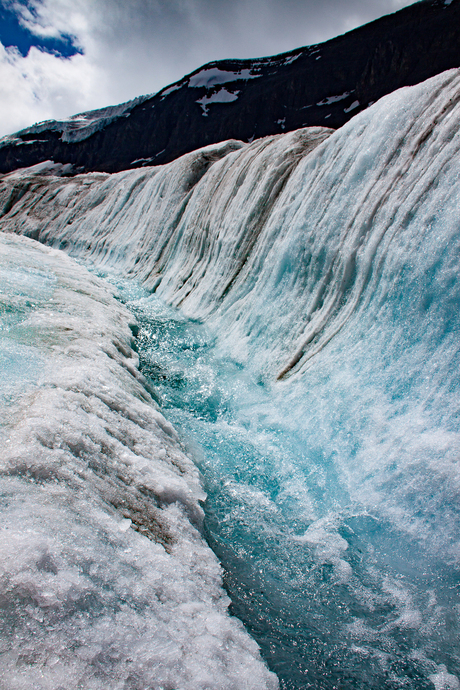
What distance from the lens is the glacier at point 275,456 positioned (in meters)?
1.48

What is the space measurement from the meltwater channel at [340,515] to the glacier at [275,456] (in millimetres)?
14

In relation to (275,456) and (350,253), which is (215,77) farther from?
(275,456)

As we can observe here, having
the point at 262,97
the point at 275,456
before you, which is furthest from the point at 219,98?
the point at 275,456

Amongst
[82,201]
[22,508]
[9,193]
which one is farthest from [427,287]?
[9,193]

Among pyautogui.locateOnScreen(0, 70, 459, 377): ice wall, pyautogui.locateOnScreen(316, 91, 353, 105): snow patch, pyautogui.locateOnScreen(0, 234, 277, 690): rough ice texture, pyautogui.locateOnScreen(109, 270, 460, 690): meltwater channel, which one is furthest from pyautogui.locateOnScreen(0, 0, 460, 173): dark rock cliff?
pyautogui.locateOnScreen(0, 234, 277, 690): rough ice texture

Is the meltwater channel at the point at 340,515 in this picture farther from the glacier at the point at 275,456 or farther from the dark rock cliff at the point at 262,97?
the dark rock cliff at the point at 262,97

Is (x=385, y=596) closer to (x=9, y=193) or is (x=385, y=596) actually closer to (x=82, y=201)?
(x=82, y=201)

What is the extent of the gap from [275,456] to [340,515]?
865 mm

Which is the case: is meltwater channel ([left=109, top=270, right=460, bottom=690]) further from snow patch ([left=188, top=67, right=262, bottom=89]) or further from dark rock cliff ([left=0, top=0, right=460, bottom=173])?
snow patch ([left=188, top=67, right=262, bottom=89])

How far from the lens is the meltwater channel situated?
1.81m

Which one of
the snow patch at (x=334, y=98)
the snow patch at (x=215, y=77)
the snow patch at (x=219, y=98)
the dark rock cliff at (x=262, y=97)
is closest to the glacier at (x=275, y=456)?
the dark rock cliff at (x=262, y=97)

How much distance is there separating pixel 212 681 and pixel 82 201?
20232 millimetres

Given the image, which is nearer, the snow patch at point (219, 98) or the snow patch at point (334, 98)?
the snow patch at point (334, 98)

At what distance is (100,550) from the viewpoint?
64.4 inches
